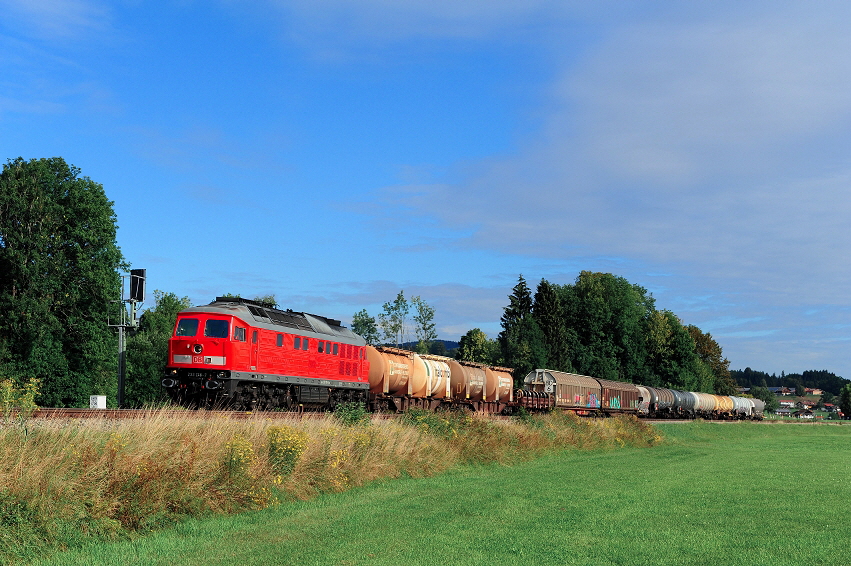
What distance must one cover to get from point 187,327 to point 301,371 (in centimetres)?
564

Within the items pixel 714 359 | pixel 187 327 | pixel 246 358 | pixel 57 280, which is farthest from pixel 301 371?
pixel 714 359

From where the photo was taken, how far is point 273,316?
1319 inches

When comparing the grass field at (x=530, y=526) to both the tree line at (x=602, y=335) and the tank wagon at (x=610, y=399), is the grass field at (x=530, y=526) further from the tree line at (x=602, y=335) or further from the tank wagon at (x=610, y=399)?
the tree line at (x=602, y=335)

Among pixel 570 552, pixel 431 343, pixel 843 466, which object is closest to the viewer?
pixel 570 552

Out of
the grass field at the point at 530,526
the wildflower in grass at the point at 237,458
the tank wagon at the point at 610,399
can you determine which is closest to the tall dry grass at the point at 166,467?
the wildflower in grass at the point at 237,458

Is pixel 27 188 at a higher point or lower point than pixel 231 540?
higher

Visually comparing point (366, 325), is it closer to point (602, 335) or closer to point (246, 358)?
point (602, 335)

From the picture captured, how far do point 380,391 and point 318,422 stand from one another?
861 inches

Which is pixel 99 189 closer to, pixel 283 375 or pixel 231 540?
pixel 283 375

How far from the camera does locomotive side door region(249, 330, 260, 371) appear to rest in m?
31.0

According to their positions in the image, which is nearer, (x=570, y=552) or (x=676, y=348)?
(x=570, y=552)

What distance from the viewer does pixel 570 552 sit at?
1274 cm

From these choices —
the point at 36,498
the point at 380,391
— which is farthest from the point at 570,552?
the point at 380,391

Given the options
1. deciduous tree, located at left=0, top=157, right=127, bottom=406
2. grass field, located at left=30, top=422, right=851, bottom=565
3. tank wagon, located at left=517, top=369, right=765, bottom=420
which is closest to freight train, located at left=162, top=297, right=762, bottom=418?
tank wagon, located at left=517, top=369, right=765, bottom=420
